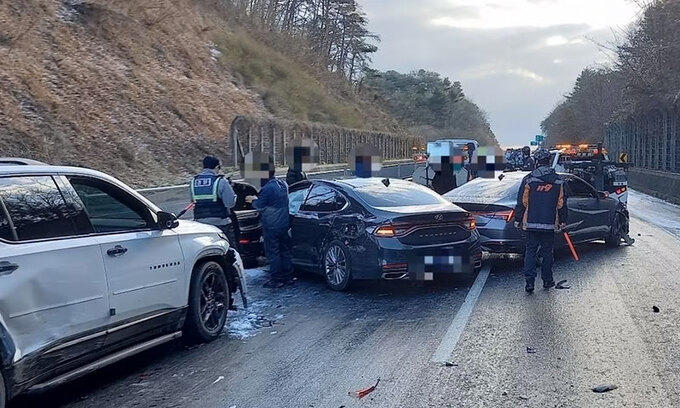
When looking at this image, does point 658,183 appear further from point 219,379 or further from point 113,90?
point 219,379

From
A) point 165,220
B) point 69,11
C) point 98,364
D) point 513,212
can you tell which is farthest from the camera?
point 69,11

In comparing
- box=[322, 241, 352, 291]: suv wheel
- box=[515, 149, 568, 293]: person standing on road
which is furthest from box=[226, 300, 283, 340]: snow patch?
box=[515, 149, 568, 293]: person standing on road

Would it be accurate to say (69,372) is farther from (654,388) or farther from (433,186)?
(433,186)

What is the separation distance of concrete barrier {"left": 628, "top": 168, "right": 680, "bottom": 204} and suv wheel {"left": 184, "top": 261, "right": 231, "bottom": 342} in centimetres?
2214

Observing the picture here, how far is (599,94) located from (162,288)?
272ft

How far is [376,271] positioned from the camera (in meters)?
9.20

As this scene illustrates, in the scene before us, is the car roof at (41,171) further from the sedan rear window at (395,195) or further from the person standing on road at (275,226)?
the sedan rear window at (395,195)

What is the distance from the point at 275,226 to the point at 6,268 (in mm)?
5412

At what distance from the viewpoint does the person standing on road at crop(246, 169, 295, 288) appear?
32.8 feet

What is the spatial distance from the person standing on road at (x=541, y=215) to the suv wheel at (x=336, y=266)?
Answer: 2.33 m

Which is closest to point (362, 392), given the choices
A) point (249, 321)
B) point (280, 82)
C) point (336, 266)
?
point (249, 321)

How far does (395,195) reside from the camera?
1014 centimetres

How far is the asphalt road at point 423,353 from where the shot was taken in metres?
5.55

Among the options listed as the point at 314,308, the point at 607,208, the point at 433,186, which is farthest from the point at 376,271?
the point at 433,186
